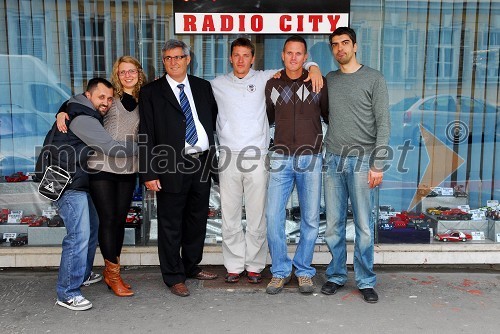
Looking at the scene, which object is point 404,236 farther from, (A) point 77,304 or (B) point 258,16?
(A) point 77,304

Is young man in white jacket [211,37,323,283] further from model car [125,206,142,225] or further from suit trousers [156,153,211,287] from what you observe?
model car [125,206,142,225]

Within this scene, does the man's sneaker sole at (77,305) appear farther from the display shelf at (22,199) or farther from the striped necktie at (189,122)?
the display shelf at (22,199)

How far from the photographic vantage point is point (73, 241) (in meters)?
4.00

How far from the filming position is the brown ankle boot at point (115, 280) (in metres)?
4.34

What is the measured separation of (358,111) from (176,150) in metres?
1.45

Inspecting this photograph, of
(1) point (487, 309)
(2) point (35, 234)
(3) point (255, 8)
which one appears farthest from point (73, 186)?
(1) point (487, 309)

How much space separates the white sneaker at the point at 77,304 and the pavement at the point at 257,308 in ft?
0.16

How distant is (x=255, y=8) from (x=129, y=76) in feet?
5.11

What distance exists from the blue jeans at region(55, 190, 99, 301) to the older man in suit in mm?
540

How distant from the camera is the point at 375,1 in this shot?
5.29m

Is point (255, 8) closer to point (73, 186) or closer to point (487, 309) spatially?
point (73, 186)

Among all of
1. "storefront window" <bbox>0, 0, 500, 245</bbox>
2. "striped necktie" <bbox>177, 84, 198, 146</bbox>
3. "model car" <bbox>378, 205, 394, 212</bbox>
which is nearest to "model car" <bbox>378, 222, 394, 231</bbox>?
"model car" <bbox>378, 205, 394, 212</bbox>

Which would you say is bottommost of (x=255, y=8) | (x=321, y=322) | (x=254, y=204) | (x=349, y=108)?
(x=321, y=322)

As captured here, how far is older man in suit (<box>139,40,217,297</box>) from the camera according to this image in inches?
168
